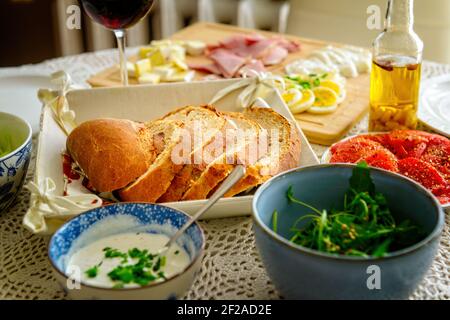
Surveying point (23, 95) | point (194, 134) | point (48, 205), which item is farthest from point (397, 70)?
point (23, 95)

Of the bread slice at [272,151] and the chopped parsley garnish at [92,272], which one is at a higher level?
the bread slice at [272,151]

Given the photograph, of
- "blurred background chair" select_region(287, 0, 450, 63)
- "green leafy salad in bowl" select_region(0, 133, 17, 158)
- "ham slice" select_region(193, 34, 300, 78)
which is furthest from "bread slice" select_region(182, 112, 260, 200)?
"blurred background chair" select_region(287, 0, 450, 63)

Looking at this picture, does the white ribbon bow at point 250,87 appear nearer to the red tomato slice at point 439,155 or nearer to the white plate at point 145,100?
the white plate at point 145,100

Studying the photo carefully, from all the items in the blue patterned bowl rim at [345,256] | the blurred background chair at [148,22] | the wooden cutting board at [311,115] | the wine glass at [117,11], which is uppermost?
the wine glass at [117,11]

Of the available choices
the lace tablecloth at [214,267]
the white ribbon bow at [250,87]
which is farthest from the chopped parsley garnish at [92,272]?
the white ribbon bow at [250,87]

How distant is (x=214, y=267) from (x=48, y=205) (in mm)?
300

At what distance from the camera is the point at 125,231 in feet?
3.38

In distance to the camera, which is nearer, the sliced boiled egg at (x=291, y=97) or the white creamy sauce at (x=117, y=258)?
the white creamy sauce at (x=117, y=258)

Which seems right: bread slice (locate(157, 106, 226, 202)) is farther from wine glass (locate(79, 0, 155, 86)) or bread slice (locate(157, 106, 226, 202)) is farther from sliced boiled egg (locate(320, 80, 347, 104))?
sliced boiled egg (locate(320, 80, 347, 104))

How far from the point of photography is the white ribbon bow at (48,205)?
3.47 feet

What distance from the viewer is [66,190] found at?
1205mm

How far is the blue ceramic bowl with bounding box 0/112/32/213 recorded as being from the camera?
1169 millimetres

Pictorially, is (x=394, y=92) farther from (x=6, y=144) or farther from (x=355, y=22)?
(x=355, y=22)
